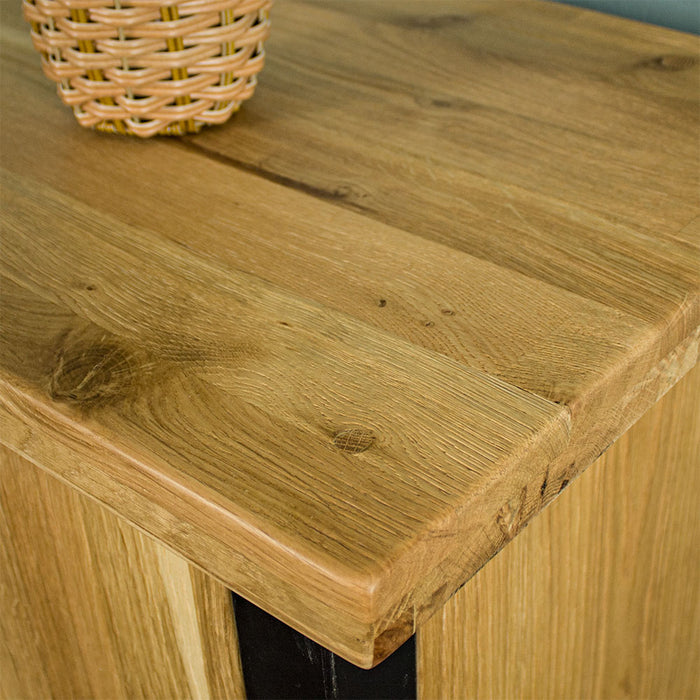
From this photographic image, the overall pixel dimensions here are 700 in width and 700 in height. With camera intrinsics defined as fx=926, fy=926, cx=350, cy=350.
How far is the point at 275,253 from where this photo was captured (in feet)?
1.63

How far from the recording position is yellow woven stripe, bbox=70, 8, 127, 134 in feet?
1.84

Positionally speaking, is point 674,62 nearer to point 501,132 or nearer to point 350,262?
point 501,132

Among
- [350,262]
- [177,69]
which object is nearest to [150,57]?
[177,69]

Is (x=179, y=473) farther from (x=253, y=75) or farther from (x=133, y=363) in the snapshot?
(x=253, y=75)

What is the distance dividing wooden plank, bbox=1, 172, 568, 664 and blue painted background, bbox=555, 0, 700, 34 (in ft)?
1.74

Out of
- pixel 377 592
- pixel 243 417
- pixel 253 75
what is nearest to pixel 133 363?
pixel 243 417

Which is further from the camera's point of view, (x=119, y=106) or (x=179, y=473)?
(x=119, y=106)

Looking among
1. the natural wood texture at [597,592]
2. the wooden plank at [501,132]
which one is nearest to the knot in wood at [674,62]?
the wooden plank at [501,132]

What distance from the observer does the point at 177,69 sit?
0.58 m

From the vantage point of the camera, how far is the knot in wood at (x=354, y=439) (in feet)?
1.22

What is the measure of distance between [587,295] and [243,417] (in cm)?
19

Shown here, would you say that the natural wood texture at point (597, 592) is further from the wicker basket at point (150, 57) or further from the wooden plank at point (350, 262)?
the wicker basket at point (150, 57)

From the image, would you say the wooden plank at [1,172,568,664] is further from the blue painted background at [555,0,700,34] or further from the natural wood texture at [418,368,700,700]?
the blue painted background at [555,0,700,34]

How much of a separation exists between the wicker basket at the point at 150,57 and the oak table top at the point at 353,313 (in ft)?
0.08
